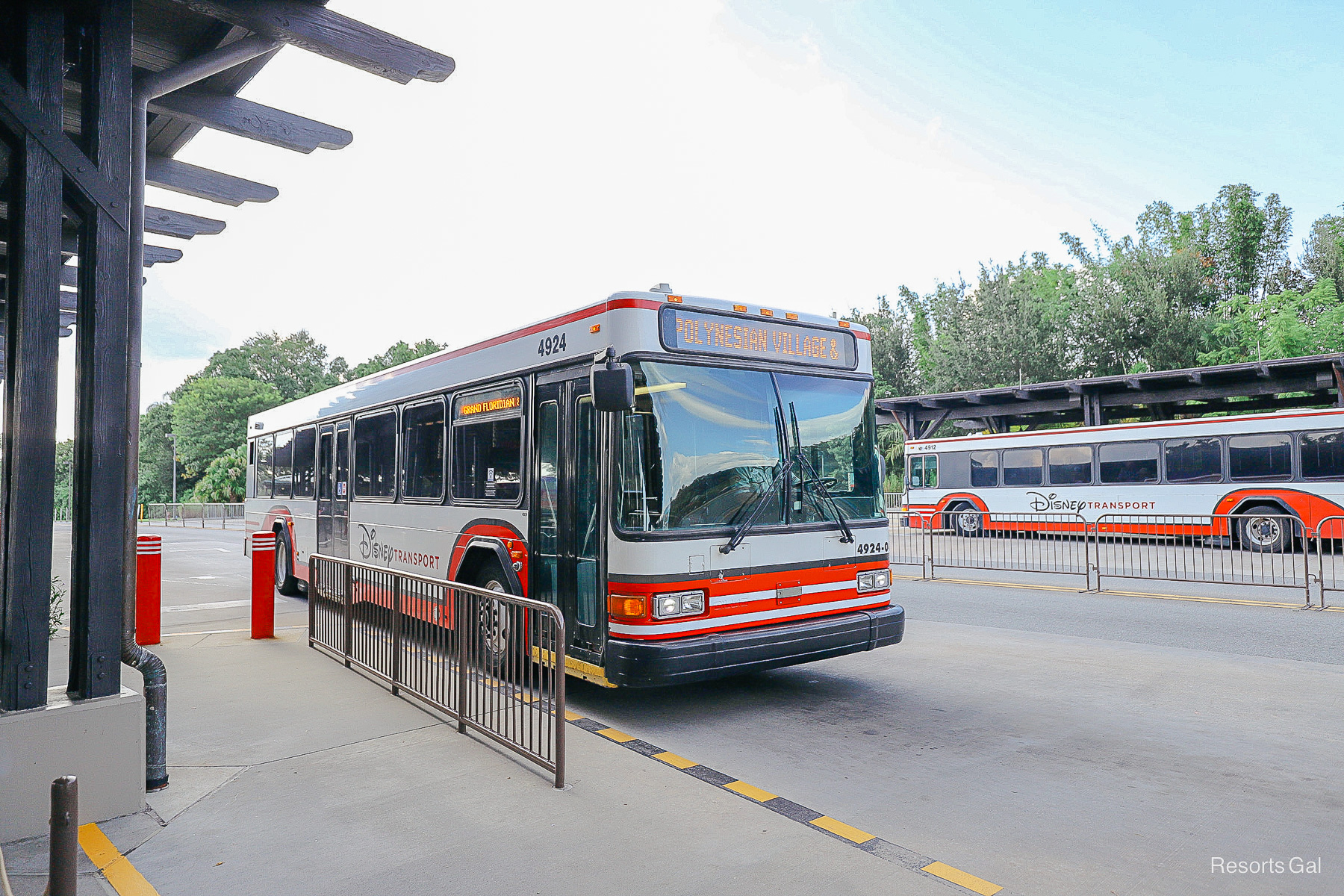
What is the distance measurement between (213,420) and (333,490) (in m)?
73.1

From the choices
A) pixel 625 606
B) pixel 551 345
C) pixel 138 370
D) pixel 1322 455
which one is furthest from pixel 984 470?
pixel 138 370

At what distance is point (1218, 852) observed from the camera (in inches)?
161

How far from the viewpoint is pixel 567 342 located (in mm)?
6805

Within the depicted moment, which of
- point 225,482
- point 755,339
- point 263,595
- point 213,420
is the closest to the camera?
point 755,339

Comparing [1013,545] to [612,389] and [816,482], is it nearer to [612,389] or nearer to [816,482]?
[816,482]

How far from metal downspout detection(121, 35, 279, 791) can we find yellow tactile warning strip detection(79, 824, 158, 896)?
0.63 m

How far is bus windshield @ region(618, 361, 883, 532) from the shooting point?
6.04m

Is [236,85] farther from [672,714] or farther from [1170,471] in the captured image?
[1170,471]

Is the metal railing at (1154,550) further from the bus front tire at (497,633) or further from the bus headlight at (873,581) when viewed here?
the bus front tire at (497,633)

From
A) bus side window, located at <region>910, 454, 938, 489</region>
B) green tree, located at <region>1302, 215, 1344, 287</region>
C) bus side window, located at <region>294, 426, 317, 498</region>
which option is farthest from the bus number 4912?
green tree, located at <region>1302, 215, 1344, 287</region>

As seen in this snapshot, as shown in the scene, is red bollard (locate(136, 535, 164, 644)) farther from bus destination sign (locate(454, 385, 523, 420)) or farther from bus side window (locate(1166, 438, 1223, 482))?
bus side window (locate(1166, 438, 1223, 482))

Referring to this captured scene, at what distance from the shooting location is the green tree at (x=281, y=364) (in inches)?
3551

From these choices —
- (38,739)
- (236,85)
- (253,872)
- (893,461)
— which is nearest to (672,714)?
(253,872)

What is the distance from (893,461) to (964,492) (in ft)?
94.6
